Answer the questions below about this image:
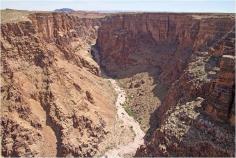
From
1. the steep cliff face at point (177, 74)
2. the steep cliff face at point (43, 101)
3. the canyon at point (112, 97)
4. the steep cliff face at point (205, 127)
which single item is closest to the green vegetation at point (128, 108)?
the canyon at point (112, 97)

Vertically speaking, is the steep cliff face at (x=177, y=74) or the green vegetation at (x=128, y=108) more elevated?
the steep cliff face at (x=177, y=74)

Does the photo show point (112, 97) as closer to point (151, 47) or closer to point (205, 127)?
point (151, 47)

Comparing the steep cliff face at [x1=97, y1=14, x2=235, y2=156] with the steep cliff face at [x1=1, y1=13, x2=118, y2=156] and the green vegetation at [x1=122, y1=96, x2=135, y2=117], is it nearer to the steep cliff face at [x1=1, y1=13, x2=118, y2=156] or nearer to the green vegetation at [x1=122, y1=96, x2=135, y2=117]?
the green vegetation at [x1=122, y1=96, x2=135, y2=117]

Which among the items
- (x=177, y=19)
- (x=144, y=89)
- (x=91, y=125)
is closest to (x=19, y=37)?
(x=91, y=125)

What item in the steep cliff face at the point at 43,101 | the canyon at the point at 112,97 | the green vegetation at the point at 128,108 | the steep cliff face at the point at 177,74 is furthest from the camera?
the green vegetation at the point at 128,108

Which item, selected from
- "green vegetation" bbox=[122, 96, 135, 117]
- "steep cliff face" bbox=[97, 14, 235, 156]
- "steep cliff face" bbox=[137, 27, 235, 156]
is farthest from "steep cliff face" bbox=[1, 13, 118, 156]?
"steep cliff face" bbox=[137, 27, 235, 156]

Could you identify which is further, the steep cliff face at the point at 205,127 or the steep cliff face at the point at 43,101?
the steep cliff face at the point at 43,101

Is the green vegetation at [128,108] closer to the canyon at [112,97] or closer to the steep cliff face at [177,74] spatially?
the canyon at [112,97]

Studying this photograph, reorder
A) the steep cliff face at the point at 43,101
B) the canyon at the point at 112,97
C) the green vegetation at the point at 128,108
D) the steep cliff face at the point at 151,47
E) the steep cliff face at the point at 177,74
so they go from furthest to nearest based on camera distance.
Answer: the steep cliff face at the point at 151,47, the green vegetation at the point at 128,108, the steep cliff face at the point at 43,101, the canyon at the point at 112,97, the steep cliff face at the point at 177,74
